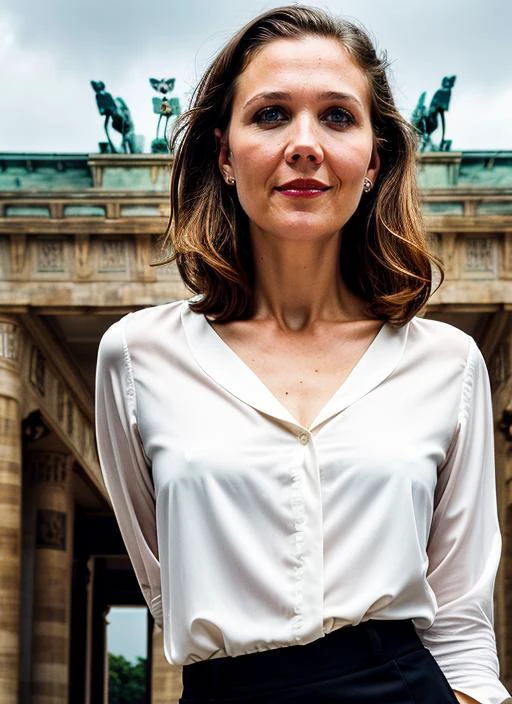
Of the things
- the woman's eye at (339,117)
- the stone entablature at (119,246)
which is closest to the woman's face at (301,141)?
the woman's eye at (339,117)

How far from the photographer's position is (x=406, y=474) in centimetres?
234

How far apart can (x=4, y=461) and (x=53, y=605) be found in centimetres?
600

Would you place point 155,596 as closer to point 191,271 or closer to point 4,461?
point 191,271

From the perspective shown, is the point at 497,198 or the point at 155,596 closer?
the point at 155,596

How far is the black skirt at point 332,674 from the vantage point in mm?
2289

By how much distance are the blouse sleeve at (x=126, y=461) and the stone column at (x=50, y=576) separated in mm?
28254

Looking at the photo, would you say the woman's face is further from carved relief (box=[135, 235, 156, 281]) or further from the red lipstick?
carved relief (box=[135, 235, 156, 281])

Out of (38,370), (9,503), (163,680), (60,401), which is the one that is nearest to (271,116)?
(9,503)

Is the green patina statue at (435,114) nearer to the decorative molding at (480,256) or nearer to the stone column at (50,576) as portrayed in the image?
the decorative molding at (480,256)

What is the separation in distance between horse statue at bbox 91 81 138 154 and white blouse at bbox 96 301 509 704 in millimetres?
25427

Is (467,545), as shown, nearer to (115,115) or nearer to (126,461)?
(126,461)

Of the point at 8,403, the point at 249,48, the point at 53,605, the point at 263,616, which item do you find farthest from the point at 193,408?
the point at 53,605

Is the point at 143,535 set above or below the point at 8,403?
below

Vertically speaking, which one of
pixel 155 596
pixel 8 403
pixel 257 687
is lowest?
pixel 257 687
